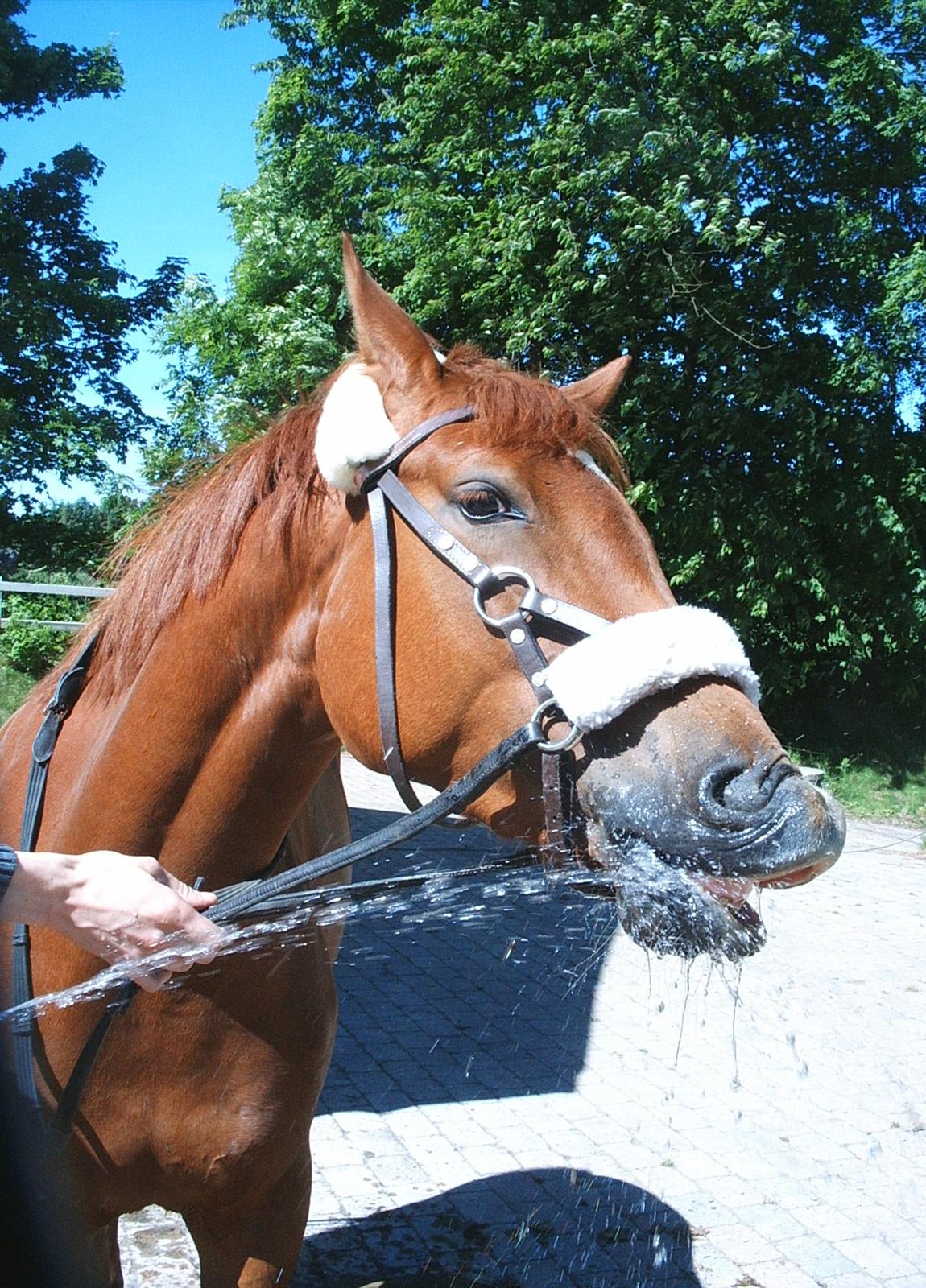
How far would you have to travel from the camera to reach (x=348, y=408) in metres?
1.88

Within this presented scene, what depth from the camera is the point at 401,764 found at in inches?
70.0

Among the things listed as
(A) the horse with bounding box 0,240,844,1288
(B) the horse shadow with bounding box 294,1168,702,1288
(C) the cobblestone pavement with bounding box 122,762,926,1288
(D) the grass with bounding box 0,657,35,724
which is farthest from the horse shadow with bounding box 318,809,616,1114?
(D) the grass with bounding box 0,657,35,724

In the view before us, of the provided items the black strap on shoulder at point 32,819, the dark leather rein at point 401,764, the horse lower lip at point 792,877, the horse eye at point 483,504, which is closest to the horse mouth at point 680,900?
the horse lower lip at point 792,877

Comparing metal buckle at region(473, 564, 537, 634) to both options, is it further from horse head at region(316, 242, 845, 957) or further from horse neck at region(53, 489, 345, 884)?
horse neck at region(53, 489, 345, 884)

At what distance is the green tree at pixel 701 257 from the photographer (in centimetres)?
1136

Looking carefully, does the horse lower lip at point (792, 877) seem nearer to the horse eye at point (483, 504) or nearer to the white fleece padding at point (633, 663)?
the white fleece padding at point (633, 663)

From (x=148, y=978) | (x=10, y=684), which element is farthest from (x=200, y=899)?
(x=10, y=684)

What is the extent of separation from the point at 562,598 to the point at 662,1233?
3.08 metres

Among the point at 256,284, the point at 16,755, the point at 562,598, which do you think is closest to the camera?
the point at 562,598

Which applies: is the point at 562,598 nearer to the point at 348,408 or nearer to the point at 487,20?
the point at 348,408

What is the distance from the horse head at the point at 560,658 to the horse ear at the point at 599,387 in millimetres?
323

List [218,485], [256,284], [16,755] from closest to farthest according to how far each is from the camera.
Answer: [218,485]
[16,755]
[256,284]

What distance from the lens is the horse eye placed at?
1.71 meters

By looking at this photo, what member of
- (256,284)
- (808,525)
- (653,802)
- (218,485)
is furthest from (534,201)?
(653,802)
